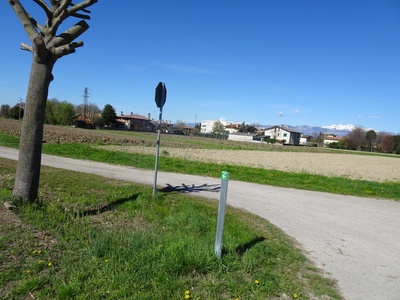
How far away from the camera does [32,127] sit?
5.71 m

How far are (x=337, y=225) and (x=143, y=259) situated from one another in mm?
4794

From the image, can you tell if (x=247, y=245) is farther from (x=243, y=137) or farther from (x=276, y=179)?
(x=243, y=137)

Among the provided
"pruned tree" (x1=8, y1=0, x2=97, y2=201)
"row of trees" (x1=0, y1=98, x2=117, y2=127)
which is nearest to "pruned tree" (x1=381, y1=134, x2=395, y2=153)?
"row of trees" (x1=0, y1=98, x2=117, y2=127)

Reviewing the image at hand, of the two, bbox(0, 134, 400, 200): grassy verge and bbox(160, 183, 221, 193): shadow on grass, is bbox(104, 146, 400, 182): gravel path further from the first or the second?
bbox(160, 183, 221, 193): shadow on grass

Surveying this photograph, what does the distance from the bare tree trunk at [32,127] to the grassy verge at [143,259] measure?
0.44 meters

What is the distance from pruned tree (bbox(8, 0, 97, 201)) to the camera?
563 centimetres

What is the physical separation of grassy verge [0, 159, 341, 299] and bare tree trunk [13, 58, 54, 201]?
44 centimetres

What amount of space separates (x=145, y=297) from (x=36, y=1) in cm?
578

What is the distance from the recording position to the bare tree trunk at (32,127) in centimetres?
568

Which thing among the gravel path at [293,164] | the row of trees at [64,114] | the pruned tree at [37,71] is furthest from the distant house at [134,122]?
the pruned tree at [37,71]

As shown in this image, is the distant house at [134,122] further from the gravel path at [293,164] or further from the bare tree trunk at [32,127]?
the bare tree trunk at [32,127]

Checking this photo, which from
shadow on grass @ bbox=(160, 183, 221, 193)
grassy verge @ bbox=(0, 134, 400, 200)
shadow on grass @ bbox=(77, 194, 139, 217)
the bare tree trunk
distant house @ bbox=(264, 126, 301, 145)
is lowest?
shadow on grass @ bbox=(77, 194, 139, 217)

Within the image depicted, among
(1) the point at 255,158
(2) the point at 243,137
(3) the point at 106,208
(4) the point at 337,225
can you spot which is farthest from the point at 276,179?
(2) the point at 243,137

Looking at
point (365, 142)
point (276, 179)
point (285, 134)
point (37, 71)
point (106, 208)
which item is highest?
point (285, 134)
